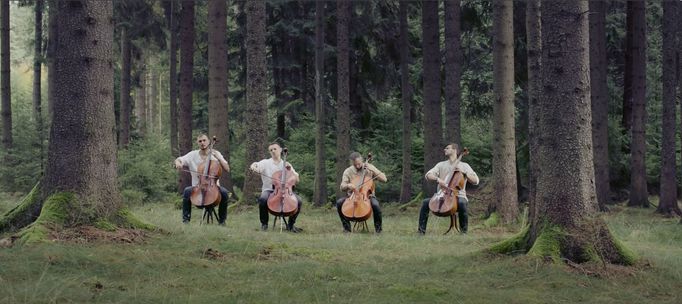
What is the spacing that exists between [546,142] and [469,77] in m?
14.3

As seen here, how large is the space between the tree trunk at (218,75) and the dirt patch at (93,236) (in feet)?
31.8

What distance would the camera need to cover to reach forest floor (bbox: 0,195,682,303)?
6250mm

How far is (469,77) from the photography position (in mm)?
22188

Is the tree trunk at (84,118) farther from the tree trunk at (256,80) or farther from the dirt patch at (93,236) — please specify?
the tree trunk at (256,80)

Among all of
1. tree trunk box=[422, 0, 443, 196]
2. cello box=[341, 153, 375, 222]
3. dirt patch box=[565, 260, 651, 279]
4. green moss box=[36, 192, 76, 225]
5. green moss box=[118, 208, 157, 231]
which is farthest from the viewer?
tree trunk box=[422, 0, 443, 196]

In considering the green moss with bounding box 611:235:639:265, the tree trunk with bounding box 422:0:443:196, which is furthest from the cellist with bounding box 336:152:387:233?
the tree trunk with bounding box 422:0:443:196

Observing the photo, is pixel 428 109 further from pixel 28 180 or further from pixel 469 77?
pixel 28 180

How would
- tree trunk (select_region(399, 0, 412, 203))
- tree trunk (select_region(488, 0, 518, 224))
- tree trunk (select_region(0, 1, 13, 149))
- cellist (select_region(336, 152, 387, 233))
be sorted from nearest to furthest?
cellist (select_region(336, 152, 387, 233))
tree trunk (select_region(488, 0, 518, 224))
tree trunk (select_region(399, 0, 412, 203))
tree trunk (select_region(0, 1, 13, 149))

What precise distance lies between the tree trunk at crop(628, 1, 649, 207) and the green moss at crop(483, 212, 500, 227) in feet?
22.8

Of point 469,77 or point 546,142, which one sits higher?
point 469,77

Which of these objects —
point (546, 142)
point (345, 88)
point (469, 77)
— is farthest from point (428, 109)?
point (546, 142)

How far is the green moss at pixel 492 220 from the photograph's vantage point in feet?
43.7

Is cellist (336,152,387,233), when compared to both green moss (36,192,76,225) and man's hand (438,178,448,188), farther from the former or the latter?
green moss (36,192,76,225)

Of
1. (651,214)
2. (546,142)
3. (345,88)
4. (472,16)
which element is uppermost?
(472,16)
